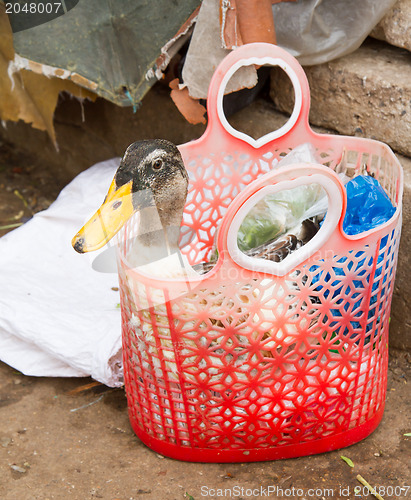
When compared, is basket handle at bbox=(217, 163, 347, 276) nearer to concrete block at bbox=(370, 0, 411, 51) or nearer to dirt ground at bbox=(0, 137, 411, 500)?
dirt ground at bbox=(0, 137, 411, 500)

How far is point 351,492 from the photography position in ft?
4.23

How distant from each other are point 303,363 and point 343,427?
0.64ft

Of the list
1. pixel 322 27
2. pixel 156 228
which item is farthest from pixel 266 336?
pixel 322 27

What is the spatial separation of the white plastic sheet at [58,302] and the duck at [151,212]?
356mm

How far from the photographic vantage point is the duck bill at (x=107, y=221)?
1186mm

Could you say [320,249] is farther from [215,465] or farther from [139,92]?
[139,92]

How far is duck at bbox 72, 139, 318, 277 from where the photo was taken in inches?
47.9

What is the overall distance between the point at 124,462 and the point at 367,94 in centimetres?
107

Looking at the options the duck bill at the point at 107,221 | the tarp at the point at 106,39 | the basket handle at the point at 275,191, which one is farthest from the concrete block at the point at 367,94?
the duck bill at the point at 107,221

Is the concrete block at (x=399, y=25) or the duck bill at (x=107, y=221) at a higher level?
the concrete block at (x=399, y=25)

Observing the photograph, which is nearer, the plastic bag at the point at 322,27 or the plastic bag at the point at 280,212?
the plastic bag at the point at 280,212

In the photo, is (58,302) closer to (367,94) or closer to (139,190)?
(139,190)

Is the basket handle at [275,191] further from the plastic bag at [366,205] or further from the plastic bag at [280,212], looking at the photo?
the plastic bag at [280,212]

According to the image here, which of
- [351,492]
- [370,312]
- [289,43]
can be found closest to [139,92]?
[289,43]
